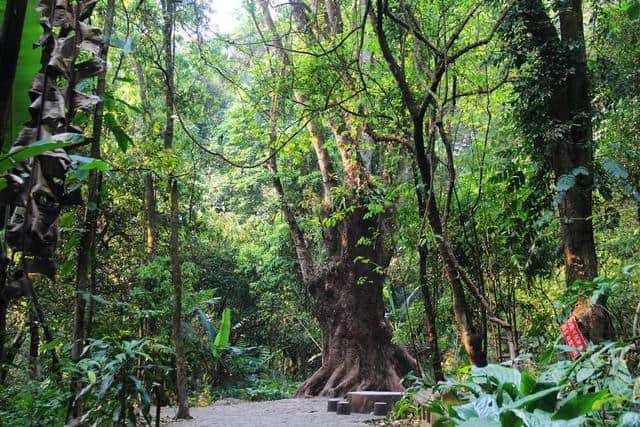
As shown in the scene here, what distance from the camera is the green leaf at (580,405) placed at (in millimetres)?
1716

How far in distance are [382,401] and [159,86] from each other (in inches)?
233

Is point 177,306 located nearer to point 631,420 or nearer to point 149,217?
point 149,217

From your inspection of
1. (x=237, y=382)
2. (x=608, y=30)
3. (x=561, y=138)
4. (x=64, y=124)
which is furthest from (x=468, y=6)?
(x=237, y=382)

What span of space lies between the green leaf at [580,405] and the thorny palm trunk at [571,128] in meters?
3.56

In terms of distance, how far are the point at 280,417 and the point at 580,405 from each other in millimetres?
7286

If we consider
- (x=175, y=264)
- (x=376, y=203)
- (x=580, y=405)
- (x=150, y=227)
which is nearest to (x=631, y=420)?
(x=580, y=405)

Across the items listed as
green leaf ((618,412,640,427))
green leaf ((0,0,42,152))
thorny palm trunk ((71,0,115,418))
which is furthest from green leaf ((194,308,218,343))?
green leaf ((618,412,640,427))

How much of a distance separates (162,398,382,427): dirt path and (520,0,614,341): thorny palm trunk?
333 cm

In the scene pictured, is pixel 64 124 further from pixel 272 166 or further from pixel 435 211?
pixel 272 166

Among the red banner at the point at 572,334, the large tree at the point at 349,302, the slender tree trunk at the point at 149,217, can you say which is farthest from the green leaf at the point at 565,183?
the slender tree trunk at the point at 149,217

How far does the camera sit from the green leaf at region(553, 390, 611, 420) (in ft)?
5.63

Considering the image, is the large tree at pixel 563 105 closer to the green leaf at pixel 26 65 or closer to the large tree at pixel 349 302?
the green leaf at pixel 26 65

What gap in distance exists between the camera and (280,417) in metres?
8.47

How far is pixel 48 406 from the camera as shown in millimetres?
3510
